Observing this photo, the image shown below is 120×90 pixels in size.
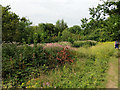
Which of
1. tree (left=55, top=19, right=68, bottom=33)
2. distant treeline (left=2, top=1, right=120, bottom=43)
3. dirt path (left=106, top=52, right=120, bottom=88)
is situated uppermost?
tree (left=55, top=19, right=68, bottom=33)

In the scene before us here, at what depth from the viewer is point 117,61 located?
6645 mm

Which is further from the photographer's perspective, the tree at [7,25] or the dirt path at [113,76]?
the tree at [7,25]

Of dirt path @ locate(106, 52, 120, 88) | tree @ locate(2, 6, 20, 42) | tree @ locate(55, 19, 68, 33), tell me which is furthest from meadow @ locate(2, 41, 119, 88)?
tree @ locate(55, 19, 68, 33)

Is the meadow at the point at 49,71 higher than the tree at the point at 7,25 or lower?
lower

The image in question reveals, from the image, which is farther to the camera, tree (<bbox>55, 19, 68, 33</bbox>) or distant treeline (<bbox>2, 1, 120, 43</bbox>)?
tree (<bbox>55, 19, 68, 33</bbox>)

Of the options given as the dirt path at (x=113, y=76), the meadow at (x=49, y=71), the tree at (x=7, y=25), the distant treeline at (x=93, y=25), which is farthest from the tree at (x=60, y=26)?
the dirt path at (x=113, y=76)

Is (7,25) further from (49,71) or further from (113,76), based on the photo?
(113,76)

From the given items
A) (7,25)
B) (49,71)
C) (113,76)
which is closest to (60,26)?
(7,25)

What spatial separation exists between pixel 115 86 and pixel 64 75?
1971 mm

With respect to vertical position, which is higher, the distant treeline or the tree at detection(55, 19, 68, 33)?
the tree at detection(55, 19, 68, 33)

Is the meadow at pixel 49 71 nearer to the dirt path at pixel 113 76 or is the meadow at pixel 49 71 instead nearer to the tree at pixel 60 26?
the dirt path at pixel 113 76

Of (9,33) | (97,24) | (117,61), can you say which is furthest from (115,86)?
(9,33)

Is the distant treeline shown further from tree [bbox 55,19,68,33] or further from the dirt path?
tree [bbox 55,19,68,33]

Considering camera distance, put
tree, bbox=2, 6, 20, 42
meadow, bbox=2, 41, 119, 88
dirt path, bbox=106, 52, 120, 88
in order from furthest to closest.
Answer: tree, bbox=2, 6, 20, 42 → meadow, bbox=2, 41, 119, 88 → dirt path, bbox=106, 52, 120, 88
